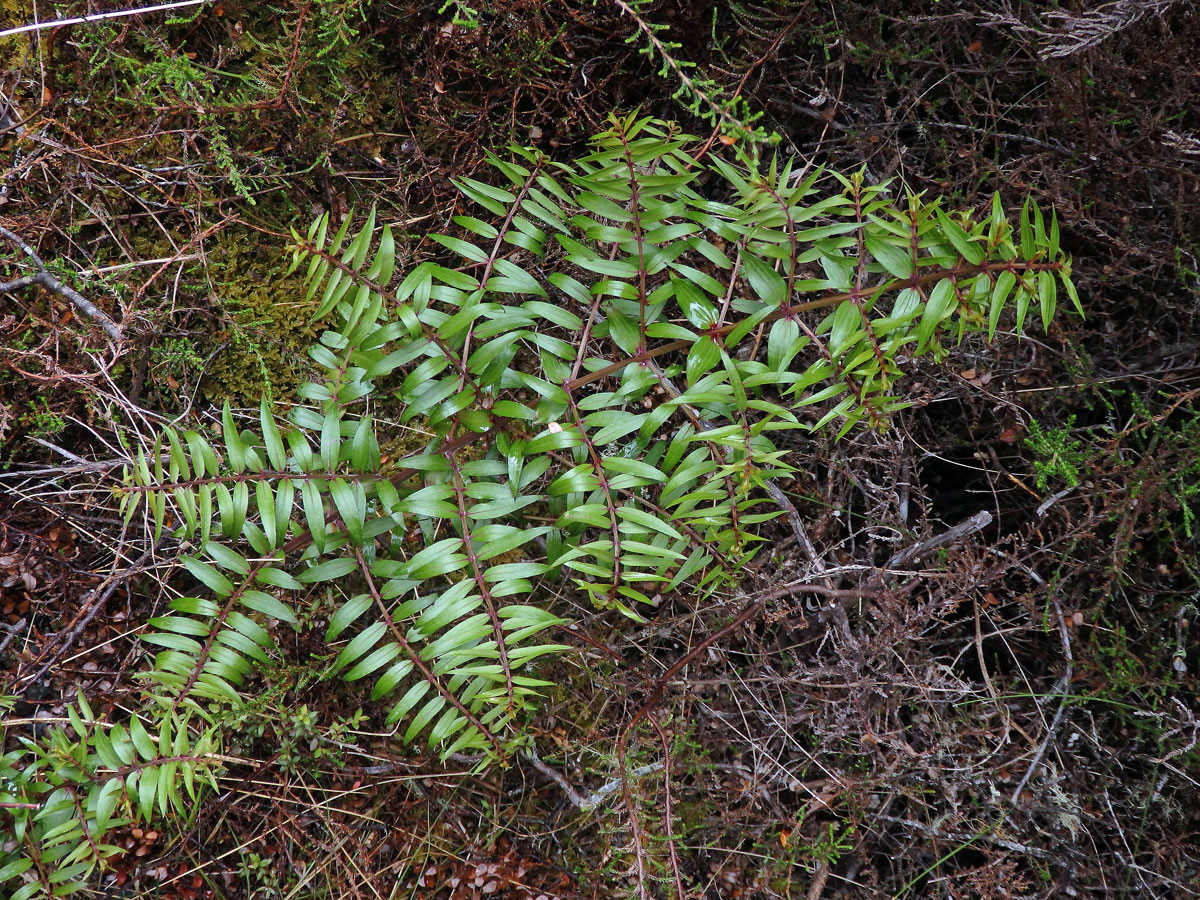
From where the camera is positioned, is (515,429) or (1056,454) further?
(1056,454)

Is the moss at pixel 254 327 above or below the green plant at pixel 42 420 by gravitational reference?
above

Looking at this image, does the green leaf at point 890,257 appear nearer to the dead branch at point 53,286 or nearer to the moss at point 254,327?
the moss at point 254,327

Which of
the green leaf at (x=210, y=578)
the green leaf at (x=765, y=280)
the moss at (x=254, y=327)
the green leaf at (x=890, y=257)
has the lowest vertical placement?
the green leaf at (x=210, y=578)

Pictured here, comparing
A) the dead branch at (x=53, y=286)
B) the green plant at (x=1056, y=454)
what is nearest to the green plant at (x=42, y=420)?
the dead branch at (x=53, y=286)

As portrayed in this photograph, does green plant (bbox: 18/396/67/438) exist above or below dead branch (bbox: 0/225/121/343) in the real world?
below

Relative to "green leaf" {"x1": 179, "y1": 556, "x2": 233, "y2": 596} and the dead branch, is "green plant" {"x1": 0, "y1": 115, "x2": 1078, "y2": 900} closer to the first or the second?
"green leaf" {"x1": 179, "y1": 556, "x2": 233, "y2": 596}

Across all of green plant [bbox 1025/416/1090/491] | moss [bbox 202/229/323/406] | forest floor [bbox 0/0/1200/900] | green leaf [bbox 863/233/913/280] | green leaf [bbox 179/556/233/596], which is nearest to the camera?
green leaf [bbox 863/233/913/280]

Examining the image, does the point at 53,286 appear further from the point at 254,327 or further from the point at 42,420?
the point at 254,327

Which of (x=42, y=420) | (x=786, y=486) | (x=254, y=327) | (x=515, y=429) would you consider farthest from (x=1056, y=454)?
(x=42, y=420)

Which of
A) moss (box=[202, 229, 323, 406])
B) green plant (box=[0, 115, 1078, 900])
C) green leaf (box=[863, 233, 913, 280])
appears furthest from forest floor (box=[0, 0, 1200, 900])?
green leaf (box=[863, 233, 913, 280])

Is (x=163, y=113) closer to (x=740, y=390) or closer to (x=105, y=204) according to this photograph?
(x=105, y=204)
